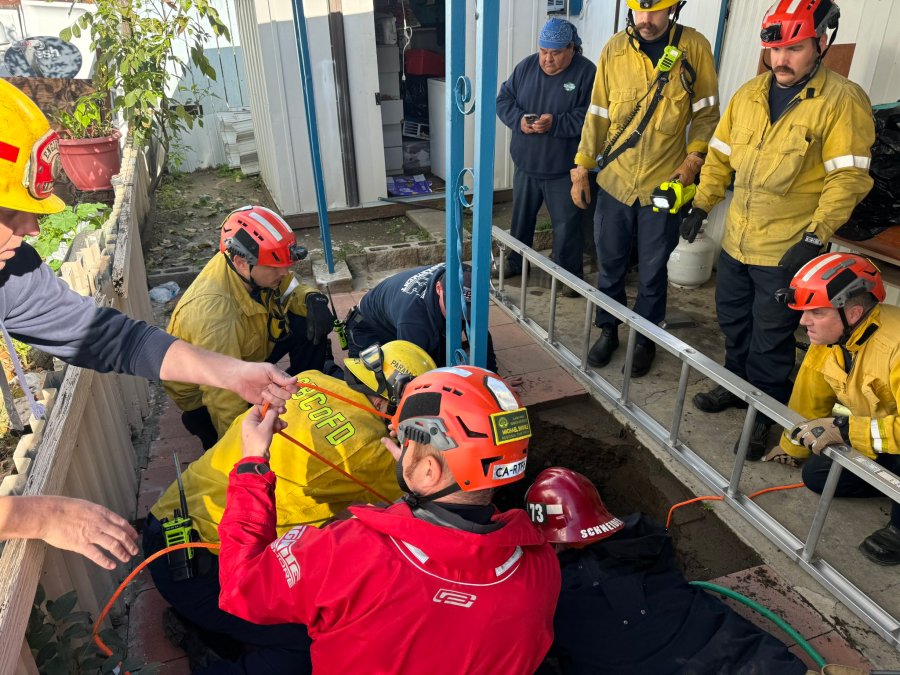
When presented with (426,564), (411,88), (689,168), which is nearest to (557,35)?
(689,168)

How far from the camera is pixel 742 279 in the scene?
387 cm

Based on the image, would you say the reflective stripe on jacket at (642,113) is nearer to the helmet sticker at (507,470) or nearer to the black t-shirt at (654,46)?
the black t-shirt at (654,46)

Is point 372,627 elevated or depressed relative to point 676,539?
elevated

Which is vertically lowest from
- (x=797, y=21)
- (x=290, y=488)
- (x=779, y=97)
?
(x=290, y=488)

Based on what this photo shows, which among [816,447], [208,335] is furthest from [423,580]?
[208,335]

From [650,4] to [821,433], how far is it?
2.74 meters

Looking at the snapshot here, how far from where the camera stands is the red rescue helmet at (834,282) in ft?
9.52

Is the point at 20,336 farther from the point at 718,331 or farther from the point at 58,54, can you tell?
the point at 58,54

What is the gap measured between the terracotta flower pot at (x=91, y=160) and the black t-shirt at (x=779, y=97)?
738cm

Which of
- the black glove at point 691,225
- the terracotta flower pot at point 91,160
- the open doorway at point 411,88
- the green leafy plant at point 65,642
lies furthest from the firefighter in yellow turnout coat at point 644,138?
the terracotta flower pot at point 91,160

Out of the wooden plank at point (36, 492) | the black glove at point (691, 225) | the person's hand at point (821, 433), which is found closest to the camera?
the wooden plank at point (36, 492)

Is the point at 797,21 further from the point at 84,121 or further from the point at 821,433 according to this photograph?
the point at 84,121

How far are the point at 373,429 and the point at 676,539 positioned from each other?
1715mm

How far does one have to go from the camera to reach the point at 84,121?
770cm
